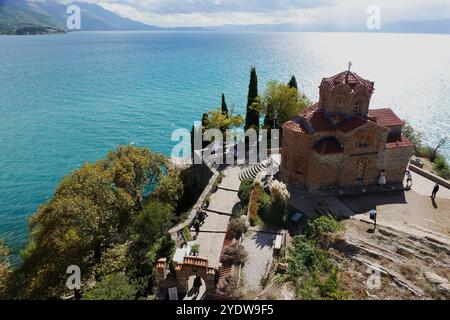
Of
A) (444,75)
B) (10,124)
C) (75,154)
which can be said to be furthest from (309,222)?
(444,75)

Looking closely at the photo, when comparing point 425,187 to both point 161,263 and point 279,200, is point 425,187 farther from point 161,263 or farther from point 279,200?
point 161,263

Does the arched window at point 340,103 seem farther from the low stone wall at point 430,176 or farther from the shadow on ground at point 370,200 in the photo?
the low stone wall at point 430,176

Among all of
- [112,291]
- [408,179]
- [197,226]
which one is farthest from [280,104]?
[112,291]

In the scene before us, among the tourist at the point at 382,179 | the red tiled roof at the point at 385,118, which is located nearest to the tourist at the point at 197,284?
the tourist at the point at 382,179

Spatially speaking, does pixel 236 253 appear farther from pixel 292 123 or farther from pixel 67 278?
pixel 292 123

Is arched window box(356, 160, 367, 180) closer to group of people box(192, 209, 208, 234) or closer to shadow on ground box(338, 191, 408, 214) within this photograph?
shadow on ground box(338, 191, 408, 214)
